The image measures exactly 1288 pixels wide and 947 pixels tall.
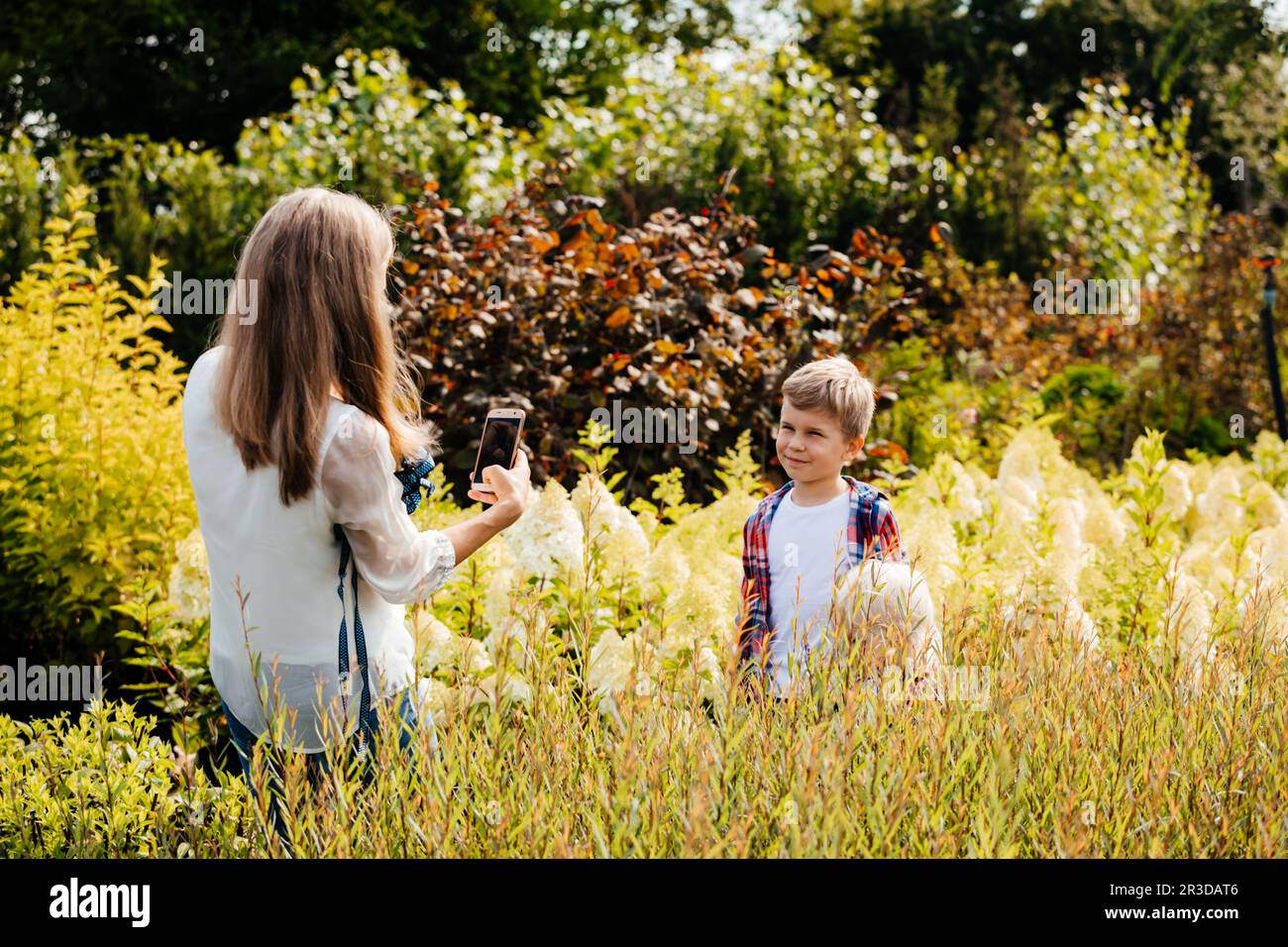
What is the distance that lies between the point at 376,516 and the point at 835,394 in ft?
4.04

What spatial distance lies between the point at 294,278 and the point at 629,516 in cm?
182

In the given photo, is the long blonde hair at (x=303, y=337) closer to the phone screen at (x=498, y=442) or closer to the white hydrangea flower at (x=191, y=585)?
the phone screen at (x=498, y=442)

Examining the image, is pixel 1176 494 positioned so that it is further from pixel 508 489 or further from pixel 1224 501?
pixel 508 489

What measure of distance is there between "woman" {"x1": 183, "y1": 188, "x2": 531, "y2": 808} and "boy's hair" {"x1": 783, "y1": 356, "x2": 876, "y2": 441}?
970mm

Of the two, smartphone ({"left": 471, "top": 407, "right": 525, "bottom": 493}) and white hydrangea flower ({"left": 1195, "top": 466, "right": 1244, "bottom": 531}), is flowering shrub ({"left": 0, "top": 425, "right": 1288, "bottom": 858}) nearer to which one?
smartphone ({"left": 471, "top": 407, "right": 525, "bottom": 493})

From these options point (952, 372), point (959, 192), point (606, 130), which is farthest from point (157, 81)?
point (952, 372)

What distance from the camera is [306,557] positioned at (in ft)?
7.02

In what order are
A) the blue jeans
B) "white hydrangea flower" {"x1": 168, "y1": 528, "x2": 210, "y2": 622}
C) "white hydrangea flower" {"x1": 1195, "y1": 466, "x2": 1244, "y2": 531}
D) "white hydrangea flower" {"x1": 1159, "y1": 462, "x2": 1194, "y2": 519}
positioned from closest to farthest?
the blue jeans < "white hydrangea flower" {"x1": 168, "y1": 528, "x2": 210, "y2": 622} < "white hydrangea flower" {"x1": 1195, "y1": 466, "x2": 1244, "y2": 531} < "white hydrangea flower" {"x1": 1159, "y1": 462, "x2": 1194, "y2": 519}

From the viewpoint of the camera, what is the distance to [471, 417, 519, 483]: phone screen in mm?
2393

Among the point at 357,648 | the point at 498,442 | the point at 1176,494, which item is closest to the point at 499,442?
the point at 498,442

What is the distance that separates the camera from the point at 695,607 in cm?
320

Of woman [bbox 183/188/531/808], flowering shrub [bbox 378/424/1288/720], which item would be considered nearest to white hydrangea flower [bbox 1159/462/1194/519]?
flowering shrub [bbox 378/424/1288/720]

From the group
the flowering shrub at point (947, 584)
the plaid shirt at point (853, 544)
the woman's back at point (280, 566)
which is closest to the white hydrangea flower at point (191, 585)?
the flowering shrub at point (947, 584)
